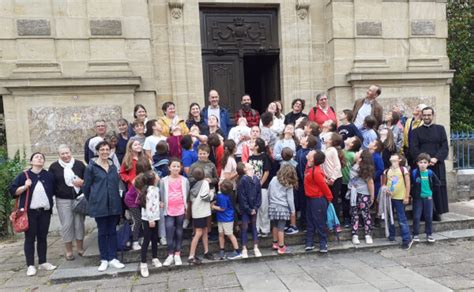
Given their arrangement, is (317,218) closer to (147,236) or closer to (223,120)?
(147,236)

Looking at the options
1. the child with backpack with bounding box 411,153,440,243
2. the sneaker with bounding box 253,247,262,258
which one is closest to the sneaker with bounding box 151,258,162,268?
the sneaker with bounding box 253,247,262,258

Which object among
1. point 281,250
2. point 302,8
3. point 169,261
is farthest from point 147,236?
point 302,8

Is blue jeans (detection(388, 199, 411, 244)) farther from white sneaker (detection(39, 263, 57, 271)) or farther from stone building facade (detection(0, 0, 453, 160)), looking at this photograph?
white sneaker (detection(39, 263, 57, 271))

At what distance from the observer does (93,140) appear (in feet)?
19.4

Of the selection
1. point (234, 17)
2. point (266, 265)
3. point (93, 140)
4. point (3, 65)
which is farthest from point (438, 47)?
point (3, 65)

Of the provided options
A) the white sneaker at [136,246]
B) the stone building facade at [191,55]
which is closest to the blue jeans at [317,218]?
the white sneaker at [136,246]

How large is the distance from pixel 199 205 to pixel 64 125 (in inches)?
157

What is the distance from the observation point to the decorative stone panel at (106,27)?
7797mm

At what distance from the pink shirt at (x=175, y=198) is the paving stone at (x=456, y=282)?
3.37m

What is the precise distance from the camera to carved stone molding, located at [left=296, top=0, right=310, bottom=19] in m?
8.98

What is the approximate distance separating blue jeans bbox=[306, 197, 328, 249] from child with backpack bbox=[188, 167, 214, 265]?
1486 mm

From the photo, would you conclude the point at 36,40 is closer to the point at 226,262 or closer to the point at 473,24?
the point at 226,262

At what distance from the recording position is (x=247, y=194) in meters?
5.36

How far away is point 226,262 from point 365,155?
8.52 ft
